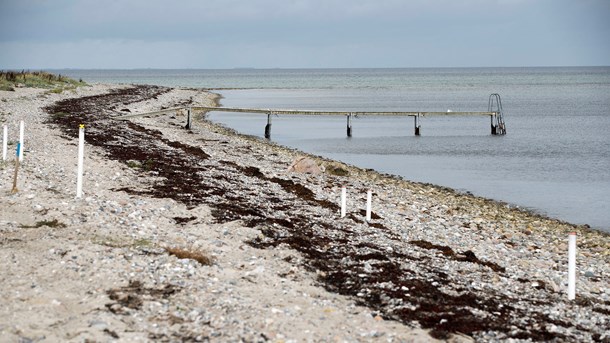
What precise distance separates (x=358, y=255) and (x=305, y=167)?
14.3 metres

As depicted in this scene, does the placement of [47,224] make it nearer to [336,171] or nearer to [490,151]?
[336,171]

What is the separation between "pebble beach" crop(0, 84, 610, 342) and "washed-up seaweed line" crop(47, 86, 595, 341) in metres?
0.05

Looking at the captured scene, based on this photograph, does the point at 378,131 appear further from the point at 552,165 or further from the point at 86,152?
the point at 86,152

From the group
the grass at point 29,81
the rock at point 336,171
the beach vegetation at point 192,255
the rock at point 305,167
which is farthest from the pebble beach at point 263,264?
the grass at point 29,81

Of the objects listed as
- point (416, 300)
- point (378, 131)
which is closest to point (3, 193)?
point (416, 300)

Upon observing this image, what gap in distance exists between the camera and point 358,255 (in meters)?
14.6

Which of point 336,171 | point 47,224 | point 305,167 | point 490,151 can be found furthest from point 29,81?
point 47,224

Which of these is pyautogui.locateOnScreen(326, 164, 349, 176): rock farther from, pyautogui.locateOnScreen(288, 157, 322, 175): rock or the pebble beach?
the pebble beach

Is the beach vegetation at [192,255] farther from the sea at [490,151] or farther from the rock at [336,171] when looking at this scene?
the rock at [336,171]

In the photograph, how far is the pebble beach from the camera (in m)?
10.3

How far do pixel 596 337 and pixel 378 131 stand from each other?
171 ft

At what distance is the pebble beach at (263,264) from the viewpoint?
33.8ft

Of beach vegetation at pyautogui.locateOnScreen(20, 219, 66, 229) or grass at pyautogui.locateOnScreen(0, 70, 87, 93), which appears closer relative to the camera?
beach vegetation at pyautogui.locateOnScreen(20, 219, 66, 229)

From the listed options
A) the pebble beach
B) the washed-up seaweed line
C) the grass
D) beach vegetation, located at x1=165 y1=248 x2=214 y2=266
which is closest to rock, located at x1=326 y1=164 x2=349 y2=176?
the washed-up seaweed line
